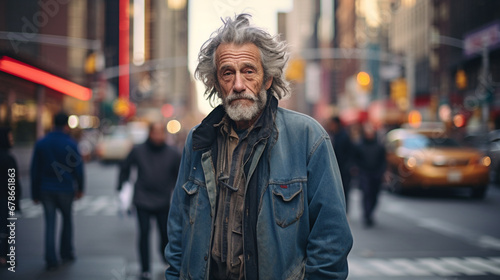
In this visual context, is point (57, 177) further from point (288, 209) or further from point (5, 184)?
point (288, 209)

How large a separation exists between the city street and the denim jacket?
4.21 metres

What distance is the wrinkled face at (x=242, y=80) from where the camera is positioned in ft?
8.63

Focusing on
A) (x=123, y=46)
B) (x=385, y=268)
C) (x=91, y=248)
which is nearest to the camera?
(x=385, y=268)

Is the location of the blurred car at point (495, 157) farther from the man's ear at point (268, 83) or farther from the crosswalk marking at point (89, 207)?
the man's ear at point (268, 83)

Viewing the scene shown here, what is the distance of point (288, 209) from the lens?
244cm

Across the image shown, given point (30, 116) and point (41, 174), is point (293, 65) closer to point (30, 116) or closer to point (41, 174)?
point (30, 116)

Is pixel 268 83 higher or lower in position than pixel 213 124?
higher

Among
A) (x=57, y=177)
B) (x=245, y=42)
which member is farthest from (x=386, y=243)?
(x=245, y=42)

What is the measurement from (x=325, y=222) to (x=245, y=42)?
960 mm

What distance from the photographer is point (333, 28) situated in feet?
384

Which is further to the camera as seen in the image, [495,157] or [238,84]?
[495,157]

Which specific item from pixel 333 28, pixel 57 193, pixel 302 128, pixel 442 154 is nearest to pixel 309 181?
pixel 302 128

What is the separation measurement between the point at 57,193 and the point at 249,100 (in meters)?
5.50

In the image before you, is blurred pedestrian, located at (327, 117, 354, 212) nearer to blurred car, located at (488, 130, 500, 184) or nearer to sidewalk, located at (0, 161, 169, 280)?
sidewalk, located at (0, 161, 169, 280)
